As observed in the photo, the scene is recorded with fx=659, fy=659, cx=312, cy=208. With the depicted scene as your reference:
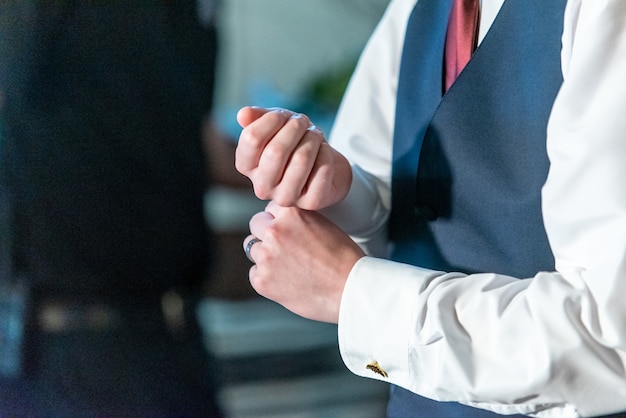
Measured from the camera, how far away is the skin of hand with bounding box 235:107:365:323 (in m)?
0.55

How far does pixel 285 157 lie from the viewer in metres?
0.55

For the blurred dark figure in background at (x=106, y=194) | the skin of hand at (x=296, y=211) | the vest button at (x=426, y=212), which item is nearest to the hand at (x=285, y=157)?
the skin of hand at (x=296, y=211)

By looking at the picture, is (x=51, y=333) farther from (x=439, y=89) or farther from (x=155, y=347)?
(x=439, y=89)

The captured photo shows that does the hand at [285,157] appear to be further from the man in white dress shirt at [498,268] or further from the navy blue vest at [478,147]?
the navy blue vest at [478,147]

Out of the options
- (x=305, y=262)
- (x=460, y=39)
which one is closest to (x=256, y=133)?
(x=305, y=262)

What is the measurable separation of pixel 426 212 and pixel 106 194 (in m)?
0.37

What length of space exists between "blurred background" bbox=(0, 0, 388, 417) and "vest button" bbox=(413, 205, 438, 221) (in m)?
0.28

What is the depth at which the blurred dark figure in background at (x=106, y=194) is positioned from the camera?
719 millimetres

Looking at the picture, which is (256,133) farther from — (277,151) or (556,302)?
(556,302)

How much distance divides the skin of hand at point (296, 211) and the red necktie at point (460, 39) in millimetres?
145

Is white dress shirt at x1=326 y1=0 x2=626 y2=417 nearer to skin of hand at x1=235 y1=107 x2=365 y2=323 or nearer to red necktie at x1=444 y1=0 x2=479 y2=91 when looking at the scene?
skin of hand at x1=235 y1=107 x2=365 y2=323

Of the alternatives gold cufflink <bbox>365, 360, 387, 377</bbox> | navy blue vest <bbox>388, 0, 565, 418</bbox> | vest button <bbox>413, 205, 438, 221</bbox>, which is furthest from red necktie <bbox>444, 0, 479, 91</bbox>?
gold cufflink <bbox>365, 360, 387, 377</bbox>

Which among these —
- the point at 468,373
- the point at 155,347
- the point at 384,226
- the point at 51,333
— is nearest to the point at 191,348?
the point at 155,347

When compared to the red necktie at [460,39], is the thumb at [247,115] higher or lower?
lower
